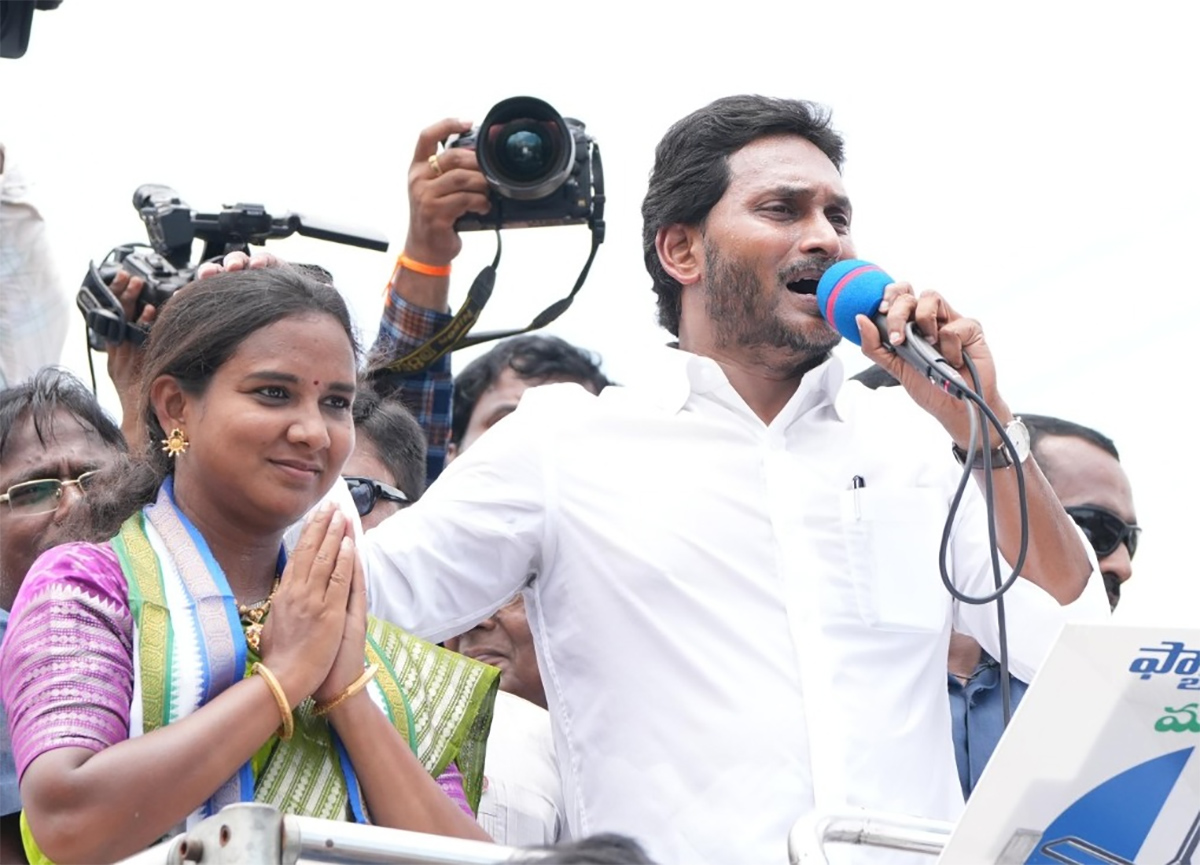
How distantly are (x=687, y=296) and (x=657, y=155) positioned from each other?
0.32 meters

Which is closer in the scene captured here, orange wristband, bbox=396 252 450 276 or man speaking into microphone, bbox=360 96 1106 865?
man speaking into microphone, bbox=360 96 1106 865

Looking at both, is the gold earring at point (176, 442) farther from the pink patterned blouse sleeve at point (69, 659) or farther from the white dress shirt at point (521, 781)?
the white dress shirt at point (521, 781)

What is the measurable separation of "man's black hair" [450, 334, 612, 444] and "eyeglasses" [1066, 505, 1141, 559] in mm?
1218

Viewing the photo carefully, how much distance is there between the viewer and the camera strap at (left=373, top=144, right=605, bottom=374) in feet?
12.3

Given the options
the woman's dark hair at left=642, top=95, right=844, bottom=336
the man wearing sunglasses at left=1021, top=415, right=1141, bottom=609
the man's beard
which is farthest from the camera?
the man wearing sunglasses at left=1021, top=415, right=1141, bottom=609

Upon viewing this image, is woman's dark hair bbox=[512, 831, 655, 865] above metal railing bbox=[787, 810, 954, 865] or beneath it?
above

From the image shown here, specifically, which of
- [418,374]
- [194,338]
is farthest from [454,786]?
[418,374]

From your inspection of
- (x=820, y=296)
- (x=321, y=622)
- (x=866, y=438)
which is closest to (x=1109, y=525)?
(x=866, y=438)

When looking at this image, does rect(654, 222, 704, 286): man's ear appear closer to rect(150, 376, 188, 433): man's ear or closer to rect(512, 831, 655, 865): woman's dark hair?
rect(150, 376, 188, 433): man's ear

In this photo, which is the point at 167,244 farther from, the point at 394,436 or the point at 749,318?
the point at 749,318

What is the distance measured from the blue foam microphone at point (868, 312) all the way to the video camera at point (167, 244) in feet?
4.07

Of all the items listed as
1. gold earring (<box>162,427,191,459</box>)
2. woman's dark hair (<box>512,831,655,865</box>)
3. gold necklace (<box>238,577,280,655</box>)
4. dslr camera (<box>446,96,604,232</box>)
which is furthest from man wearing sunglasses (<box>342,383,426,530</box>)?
woman's dark hair (<box>512,831,655,865</box>)

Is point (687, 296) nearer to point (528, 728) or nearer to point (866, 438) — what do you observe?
point (866, 438)

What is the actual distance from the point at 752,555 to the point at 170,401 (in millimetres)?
957
